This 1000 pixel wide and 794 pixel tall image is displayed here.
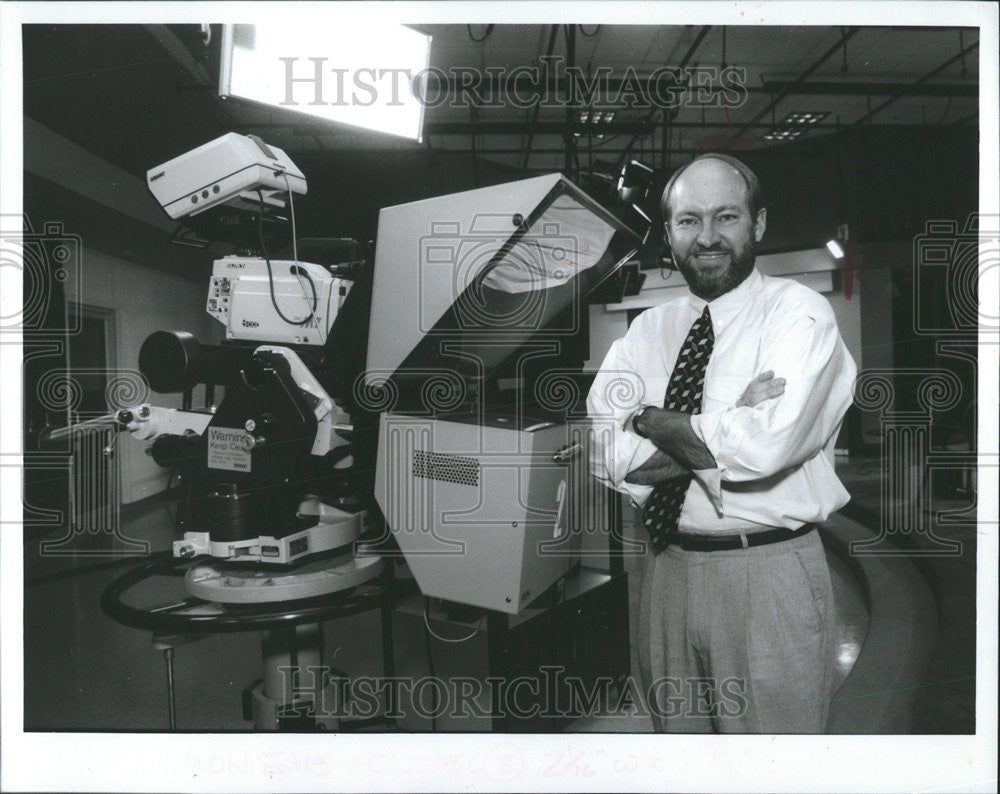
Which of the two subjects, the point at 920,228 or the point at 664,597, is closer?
the point at 664,597

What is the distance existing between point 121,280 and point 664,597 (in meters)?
1.74

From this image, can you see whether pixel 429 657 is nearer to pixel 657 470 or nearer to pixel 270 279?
pixel 657 470

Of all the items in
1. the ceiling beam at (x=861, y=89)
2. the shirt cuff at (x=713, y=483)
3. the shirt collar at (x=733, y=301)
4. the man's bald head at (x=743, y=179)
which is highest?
the ceiling beam at (x=861, y=89)

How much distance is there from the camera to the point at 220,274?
1752mm

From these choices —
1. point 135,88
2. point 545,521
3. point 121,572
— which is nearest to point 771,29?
point 545,521

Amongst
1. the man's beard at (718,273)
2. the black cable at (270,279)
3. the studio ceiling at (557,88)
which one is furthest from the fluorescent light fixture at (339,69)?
the man's beard at (718,273)

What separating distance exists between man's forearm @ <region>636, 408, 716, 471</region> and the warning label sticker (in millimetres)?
995

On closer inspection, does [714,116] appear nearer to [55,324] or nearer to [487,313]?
[487,313]

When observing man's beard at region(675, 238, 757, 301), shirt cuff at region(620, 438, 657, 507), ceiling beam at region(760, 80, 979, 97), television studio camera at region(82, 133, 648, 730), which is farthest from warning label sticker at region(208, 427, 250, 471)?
ceiling beam at region(760, 80, 979, 97)

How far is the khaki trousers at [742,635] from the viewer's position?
4.80 feet

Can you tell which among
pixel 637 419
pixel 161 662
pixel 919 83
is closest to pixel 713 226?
pixel 637 419

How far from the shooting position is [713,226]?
5.21ft

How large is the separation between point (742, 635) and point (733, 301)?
812mm

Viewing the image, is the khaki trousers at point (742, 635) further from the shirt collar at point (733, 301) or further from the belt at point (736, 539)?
the shirt collar at point (733, 301)
